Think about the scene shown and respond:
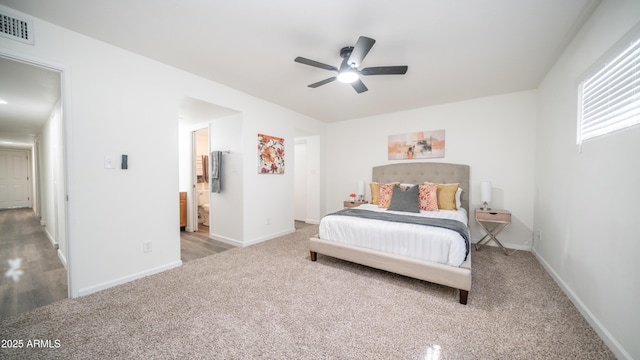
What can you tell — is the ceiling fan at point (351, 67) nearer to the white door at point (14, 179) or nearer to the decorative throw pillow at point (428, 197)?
the decorative throw pillow at point (428, 197)

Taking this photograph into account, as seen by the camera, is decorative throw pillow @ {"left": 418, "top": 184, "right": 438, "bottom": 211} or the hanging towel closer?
decorative throw pillow @ {"left": 418, "top": 184, "right": 438, "bottom": 211}

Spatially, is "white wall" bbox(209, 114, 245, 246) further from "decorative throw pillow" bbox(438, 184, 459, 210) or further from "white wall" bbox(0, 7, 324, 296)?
"decorative throw pillow" bbox(438, 184, 459, 210)

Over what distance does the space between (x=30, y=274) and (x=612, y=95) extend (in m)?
5.85

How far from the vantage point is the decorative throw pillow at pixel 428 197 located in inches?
140

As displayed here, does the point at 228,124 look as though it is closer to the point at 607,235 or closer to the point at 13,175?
the point at 607,235

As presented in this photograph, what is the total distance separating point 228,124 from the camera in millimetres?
3879

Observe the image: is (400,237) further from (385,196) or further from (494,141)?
(494,141)

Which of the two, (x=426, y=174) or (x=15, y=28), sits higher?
(x=15, y=28)

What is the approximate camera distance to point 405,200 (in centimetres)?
350

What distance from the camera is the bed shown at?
2088 millimetres

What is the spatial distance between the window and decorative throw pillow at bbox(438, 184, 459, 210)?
166 centimetres

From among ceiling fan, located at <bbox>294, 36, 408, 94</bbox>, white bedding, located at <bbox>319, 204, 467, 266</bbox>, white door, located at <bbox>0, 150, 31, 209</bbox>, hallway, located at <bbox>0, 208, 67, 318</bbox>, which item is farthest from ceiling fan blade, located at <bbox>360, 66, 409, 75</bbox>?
white door, located at <bbox>0, 150, 31, 209</bbox>

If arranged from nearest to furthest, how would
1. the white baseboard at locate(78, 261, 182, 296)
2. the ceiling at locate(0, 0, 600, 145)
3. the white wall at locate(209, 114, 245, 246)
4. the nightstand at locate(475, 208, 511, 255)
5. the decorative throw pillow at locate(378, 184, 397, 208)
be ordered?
the ceiling at locate(0, 0, 600, 145) < the white baseboard at locate(78, 261, 182, 296) < the nightstand at locate(475, 208, 511, 255) < the white wall at locate(209, 114, 245, 246) < the decorative throw pillow at locate(378, 184, 397, 208)

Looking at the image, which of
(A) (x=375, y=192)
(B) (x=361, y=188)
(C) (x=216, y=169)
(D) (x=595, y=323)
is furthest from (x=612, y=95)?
(C) (x=216, y=169)
